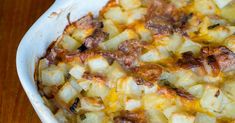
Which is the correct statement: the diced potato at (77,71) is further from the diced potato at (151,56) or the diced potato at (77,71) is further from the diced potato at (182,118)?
the diced potato at (182,118)

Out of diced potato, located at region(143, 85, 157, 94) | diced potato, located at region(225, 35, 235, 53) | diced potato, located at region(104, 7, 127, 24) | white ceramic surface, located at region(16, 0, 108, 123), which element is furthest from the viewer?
diced potato, located at region(104, 7, 127, 24)

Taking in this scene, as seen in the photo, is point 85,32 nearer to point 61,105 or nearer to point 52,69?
point 52,69

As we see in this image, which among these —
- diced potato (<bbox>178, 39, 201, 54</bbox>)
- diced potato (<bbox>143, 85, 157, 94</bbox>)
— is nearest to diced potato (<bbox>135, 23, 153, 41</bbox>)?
diced potato (<bbox>178, 39, 201, 54</bbox>)

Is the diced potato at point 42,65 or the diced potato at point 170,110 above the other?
the diced potato at point 42,65

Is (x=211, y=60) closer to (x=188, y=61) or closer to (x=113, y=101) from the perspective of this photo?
(x=188, y=61)

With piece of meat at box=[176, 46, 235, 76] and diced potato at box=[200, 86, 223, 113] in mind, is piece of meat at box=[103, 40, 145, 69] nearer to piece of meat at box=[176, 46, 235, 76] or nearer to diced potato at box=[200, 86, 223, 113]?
piece of meat at box=[176, 46, 235, 76]

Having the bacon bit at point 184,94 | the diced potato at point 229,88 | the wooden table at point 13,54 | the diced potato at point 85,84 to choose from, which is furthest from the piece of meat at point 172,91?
the wooden table at point 13,54

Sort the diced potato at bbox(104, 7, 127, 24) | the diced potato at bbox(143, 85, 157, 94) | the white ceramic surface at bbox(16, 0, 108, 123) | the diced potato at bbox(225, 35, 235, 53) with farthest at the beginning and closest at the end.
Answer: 1. the diced potato at bbox(104, 7, 127, 24)
2. the diced potato at bbox(225, 35, 235, 53)
3. the diced potato at bbox(143, 85, 157, 94)
4. the white ceramic surface at bbox(16, 0, 108, 123)

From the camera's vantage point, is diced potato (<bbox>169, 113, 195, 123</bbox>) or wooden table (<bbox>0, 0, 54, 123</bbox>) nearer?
diced potato (<bbox>169, 113, 195, 123</bbox>)
